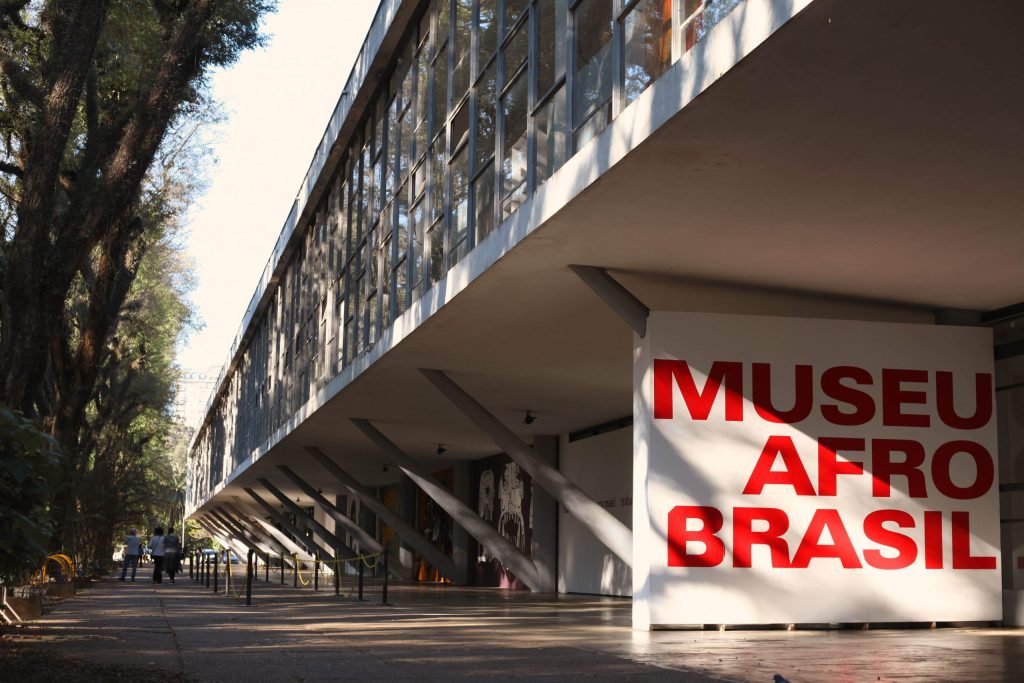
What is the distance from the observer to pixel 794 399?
1330cm

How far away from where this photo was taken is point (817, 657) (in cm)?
962

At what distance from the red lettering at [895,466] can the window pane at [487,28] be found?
6183 mm

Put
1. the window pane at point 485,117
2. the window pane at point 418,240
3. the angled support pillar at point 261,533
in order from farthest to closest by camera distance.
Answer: the angled support pillar at point 261,533 < the window pane at point 418,240 < the window pane at point 485,117

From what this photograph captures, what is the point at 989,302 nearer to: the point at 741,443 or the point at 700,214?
the point at 741,443

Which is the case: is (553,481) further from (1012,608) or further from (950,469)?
(1012,608)

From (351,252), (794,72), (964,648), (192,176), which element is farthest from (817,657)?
(192,176)

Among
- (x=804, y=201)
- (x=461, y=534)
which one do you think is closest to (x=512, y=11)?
(x=804, y=201)

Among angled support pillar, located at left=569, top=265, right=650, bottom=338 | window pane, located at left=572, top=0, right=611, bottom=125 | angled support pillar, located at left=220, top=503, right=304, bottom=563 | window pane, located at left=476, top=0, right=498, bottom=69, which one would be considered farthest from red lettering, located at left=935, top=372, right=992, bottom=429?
angled support pillar, located at left=220, top=503, right=304, bottom=563

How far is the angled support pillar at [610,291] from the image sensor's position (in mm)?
12727

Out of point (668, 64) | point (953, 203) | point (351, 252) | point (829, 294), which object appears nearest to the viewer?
point (668, 64)

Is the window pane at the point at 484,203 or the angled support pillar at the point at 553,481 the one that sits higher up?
the window pane at the point at 484,203

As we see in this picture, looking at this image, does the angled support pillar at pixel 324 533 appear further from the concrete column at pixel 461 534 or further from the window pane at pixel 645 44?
the window pane at pixel 645 44

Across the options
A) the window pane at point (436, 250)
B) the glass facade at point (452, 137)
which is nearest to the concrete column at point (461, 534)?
the glass facade at point (452, 137)

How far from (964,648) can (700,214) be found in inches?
165
